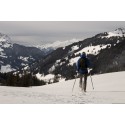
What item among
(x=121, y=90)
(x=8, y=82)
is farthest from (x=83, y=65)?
(x=8, y=82)

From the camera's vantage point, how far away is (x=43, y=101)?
1741cm
